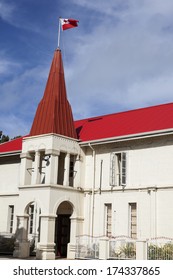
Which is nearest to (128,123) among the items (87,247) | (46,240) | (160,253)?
(87,247)

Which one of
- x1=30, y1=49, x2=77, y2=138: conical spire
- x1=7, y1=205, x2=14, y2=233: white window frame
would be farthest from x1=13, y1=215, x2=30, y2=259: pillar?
x1=30, y1=49, x2=77, y2=138: conical spire

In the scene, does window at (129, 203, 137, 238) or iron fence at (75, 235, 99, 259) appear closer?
iron fence at (75, 235, 99, 259)

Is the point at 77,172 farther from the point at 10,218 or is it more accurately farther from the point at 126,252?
the point at 10,218

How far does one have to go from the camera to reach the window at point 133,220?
21688mm

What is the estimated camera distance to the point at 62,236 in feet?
79.1

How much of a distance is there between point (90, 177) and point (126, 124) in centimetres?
384

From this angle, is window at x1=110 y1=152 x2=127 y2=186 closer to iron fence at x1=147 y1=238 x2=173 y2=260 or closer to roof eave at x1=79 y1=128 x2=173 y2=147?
roof eave at x1=79 y1=128 x2=173 y2=147

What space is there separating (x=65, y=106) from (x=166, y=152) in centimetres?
686

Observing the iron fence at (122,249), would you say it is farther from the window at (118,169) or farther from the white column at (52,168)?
the white column at (52,168)

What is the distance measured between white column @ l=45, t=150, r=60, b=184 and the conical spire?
1298mm

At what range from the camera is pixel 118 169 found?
905 inches

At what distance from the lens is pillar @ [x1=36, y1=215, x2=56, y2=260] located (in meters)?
20.9
